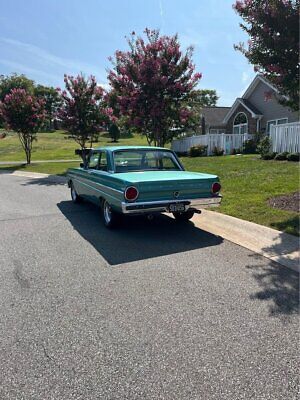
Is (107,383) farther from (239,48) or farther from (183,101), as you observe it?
(183,101)

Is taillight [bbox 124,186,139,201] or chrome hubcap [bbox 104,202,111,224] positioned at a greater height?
taillight [bbox 124,186,139,201]

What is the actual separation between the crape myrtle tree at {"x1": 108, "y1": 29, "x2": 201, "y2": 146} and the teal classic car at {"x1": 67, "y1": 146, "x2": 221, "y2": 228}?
810 cm

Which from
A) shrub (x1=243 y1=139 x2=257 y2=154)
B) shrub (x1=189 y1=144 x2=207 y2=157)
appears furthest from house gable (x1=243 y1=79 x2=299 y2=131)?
shrub (x1=189 y1=144 x2=207 y2=157)

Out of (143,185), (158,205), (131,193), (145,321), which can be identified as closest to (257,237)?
(158,205)

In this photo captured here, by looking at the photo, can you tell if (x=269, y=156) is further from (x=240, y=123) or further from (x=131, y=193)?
(x=240, y=123)

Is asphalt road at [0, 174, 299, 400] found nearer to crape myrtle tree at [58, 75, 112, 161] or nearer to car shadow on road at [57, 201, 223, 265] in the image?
car shadow on road at [57, 201, 223, 265]

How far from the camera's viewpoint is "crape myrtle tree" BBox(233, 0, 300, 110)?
5984mm

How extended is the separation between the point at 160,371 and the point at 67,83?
61.9 feet

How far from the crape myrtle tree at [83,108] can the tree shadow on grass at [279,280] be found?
15342mm

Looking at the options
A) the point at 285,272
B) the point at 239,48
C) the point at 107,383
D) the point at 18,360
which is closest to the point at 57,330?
the point at 18,360

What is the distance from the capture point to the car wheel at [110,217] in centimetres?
646

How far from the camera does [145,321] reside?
3.31m

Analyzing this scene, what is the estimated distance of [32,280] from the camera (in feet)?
14.2

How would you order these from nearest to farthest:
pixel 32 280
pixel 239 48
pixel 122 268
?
pixel 32 280 → pixel 122 268 → pixel 239 48
